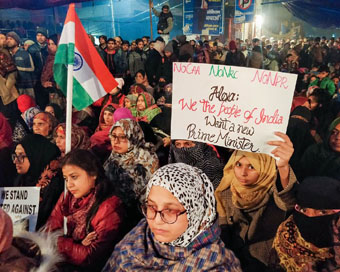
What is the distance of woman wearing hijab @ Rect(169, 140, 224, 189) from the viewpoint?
2.78 metres

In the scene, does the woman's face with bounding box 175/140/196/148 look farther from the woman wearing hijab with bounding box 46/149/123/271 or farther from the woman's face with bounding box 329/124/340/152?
the woman's face with bounding box 329/124/340/152

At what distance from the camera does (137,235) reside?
1864mm

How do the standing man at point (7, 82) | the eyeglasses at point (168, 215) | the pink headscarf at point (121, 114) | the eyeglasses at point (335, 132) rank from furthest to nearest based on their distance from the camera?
1. the standing man at point (7, 82)
2. the pink headscarf at point (121, 114)
3. the eyeglasses at point (335, 132)
4. the eyeglasses at point (168, 215)

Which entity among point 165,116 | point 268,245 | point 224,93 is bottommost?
point 268,245

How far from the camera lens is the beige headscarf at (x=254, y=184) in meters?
2.37

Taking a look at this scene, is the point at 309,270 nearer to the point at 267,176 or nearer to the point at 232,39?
the point at 267,176

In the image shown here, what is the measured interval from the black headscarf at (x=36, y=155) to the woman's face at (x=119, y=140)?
50 cm

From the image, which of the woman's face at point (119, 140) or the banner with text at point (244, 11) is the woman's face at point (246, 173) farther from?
the banner with text at point (244, 11)

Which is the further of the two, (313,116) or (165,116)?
(165,116)

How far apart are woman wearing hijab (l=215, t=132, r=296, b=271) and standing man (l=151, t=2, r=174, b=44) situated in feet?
5.11

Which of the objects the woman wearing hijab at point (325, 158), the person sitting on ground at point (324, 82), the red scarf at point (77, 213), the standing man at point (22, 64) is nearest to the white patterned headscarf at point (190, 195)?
the red scarf at point (77, 213)

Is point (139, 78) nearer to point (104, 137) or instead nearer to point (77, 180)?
point (104, 137)

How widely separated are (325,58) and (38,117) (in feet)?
11.2

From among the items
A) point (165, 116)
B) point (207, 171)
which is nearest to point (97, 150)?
point (165, 116)
